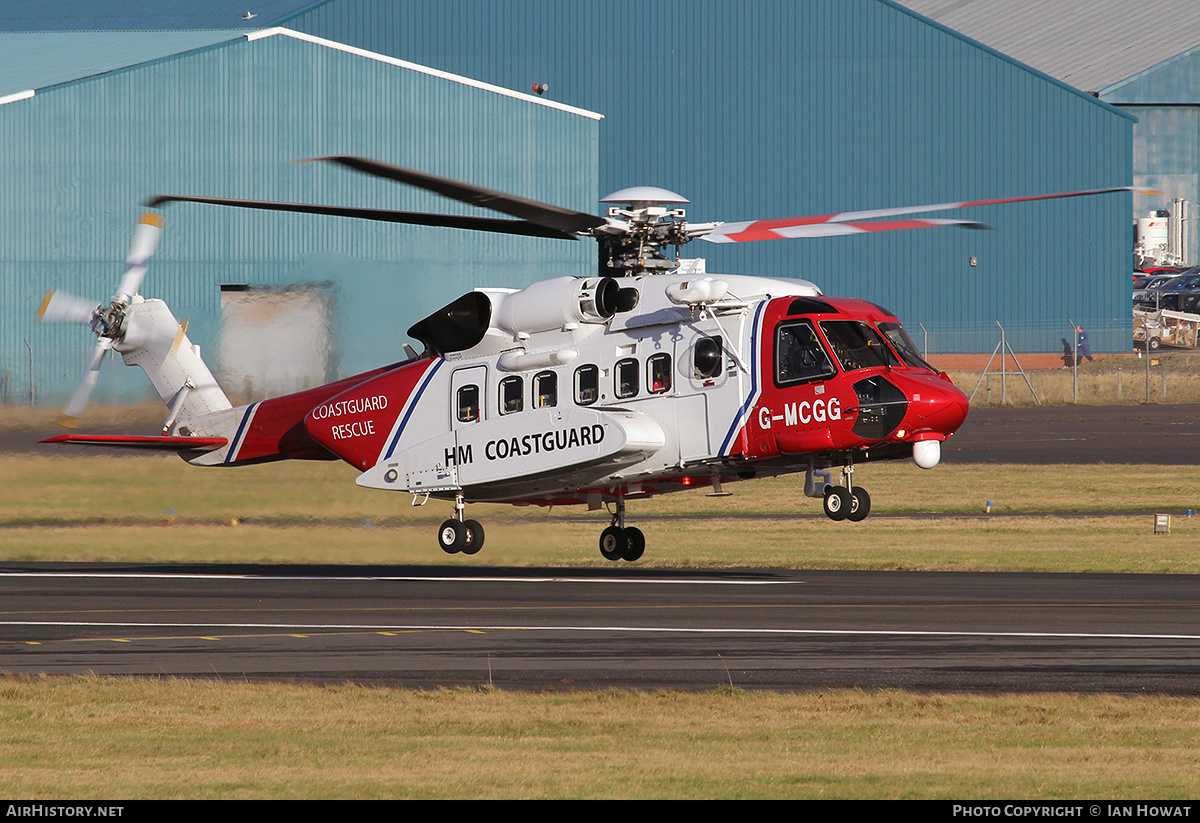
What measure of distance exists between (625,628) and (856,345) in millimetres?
4699

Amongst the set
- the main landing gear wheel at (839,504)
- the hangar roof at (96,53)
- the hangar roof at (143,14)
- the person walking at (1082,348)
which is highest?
the hangar roof at (143,14)

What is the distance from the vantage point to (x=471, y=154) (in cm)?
4694

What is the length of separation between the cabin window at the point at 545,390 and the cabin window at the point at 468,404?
1.09 meters

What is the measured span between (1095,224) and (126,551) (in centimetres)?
4332

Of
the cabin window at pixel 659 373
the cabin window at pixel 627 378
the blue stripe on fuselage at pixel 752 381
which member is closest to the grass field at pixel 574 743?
the blue stripe on fuselage at pixel 752 381

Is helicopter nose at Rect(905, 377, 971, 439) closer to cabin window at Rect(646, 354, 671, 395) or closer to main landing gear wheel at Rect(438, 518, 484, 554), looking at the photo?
cabin window at Rect(646, 354, 671, 395)

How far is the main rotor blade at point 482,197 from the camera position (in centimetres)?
1645

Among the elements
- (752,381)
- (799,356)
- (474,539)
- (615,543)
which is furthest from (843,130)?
(799,356)

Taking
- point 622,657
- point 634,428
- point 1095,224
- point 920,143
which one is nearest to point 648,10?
point 920,143

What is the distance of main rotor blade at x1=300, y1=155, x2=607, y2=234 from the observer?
16.5 m

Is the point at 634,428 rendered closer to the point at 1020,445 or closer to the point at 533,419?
the point at 533,419

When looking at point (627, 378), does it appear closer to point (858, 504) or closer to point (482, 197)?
point (858, 504)

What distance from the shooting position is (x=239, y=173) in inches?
1736

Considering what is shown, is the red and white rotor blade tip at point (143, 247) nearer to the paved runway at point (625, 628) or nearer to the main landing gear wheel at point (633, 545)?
the paved runway at point (625, 628)
